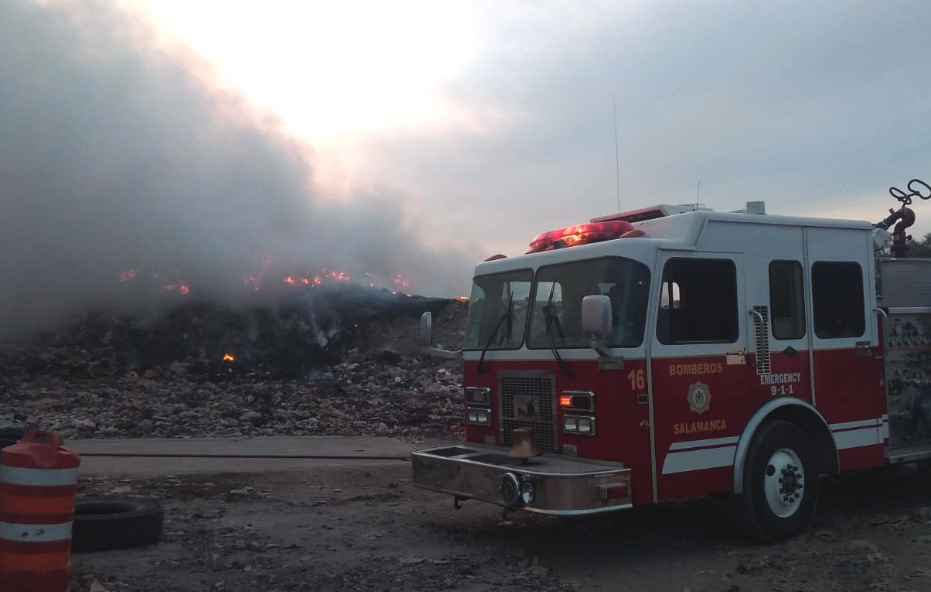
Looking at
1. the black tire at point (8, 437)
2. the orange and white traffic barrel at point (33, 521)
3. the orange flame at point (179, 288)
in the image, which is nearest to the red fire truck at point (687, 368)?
the orange and white traffic barrel at point (33, 521)

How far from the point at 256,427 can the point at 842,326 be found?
924 centimetres

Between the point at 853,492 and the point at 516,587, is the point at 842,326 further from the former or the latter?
A: the point at 516,587

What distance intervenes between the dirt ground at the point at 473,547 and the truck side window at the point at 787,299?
5.47ft

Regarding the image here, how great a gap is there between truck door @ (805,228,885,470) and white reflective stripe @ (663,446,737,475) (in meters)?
1.07

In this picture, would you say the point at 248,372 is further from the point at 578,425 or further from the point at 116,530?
the point at 578,425

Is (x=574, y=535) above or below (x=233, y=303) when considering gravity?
below

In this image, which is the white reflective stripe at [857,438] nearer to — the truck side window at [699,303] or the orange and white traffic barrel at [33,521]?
the truck side window at [699,303]

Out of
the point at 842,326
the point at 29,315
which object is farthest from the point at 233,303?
the point at 842,326

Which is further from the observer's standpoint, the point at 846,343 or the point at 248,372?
the point at 248,372

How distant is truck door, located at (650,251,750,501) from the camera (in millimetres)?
5773

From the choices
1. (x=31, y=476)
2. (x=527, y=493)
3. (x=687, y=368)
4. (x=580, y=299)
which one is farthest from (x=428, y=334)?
(x=31, y=476)

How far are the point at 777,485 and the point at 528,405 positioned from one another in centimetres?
205

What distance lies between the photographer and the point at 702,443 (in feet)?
19.5

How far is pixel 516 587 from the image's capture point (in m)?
5.31
